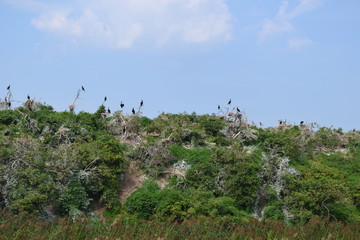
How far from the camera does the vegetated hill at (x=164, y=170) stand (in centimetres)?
1570

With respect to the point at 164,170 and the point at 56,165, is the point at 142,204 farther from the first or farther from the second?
the point at 56,165

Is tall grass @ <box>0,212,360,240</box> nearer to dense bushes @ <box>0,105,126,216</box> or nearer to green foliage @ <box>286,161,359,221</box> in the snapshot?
dense bushes @ <box>0,105,126,216</box>

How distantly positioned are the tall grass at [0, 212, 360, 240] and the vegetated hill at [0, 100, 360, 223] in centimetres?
155

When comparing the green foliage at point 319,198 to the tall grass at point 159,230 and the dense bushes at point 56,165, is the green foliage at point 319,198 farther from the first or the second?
the dense bushes at point 56,165

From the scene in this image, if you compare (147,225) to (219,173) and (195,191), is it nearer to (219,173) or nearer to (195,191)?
(195,191)

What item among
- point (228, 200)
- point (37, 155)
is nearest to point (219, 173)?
point (228, 200)

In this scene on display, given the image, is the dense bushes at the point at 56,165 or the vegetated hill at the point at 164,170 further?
the vegetated hill at the point at 164,170

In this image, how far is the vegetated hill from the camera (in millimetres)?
Result: 15703

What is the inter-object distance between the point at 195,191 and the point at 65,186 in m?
4.52

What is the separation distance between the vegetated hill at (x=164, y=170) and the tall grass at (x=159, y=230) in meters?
1.55

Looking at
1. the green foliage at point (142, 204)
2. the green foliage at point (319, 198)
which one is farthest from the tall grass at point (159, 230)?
the green foliage at point (319, 198)

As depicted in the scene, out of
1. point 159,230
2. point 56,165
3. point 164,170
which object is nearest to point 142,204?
point 164,170

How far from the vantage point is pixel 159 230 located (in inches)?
489

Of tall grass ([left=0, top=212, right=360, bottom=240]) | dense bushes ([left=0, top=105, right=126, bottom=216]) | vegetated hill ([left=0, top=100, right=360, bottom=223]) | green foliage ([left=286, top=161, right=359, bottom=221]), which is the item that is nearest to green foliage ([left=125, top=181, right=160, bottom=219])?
vegetated hill ([left=0, top=100, right=360, bottom=223])
